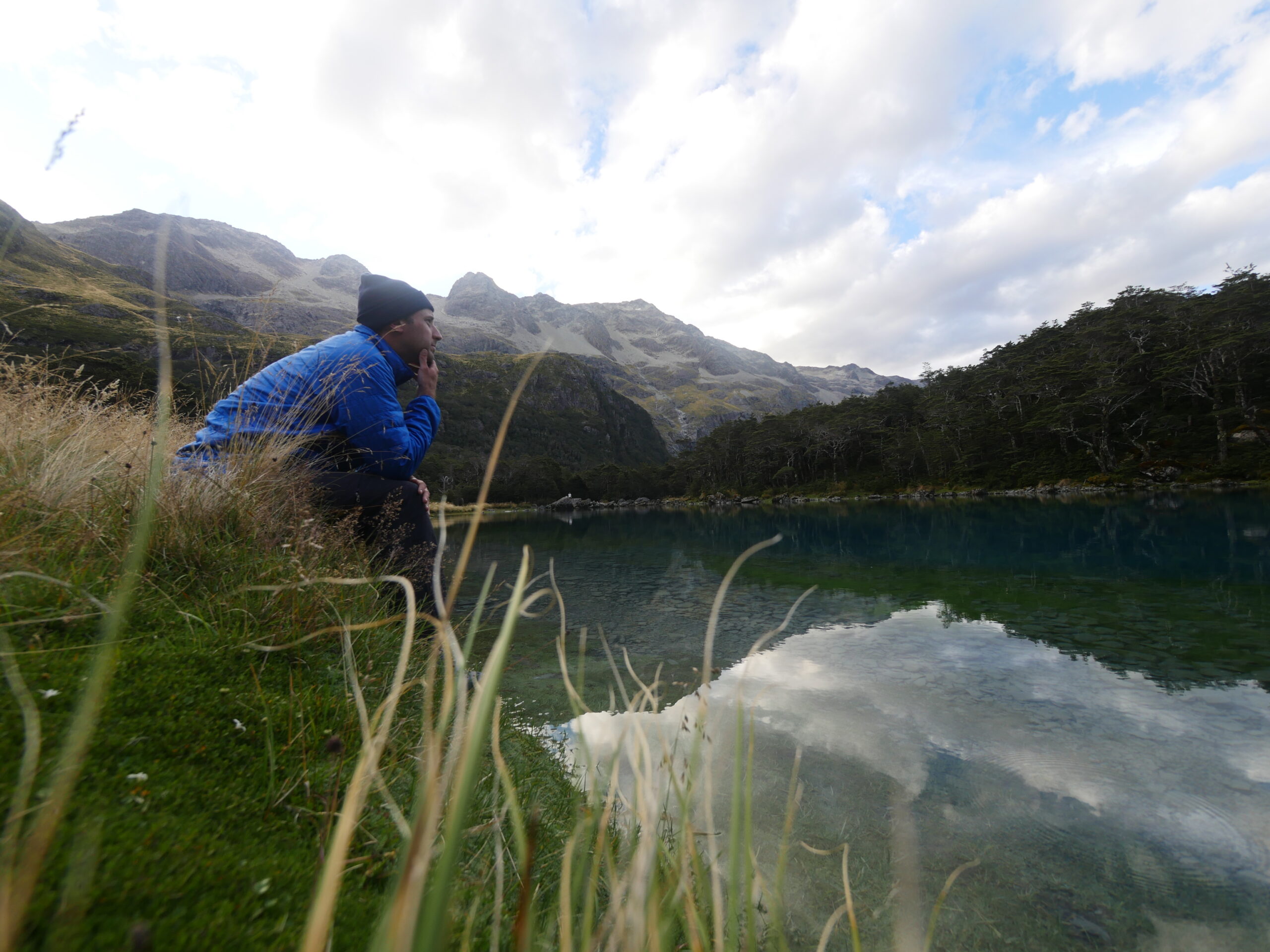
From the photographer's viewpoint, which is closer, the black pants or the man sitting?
the man sitting

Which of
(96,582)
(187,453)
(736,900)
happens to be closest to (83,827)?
(736,900)

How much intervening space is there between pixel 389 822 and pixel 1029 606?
8616mm

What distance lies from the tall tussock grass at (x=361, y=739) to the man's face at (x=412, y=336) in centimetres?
104

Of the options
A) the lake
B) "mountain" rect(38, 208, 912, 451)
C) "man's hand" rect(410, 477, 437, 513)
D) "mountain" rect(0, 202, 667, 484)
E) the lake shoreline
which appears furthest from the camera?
"mountain" rect(38, 208, 912, 451)

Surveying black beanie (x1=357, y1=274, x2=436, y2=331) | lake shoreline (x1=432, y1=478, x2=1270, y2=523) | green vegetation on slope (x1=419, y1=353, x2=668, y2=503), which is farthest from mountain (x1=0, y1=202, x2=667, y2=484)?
black beanie (x1=357, y1=274, x2=436, y2=331)

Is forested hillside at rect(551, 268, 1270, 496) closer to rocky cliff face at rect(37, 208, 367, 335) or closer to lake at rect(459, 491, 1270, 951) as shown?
lake at rect(459, 491, 1270, 951)

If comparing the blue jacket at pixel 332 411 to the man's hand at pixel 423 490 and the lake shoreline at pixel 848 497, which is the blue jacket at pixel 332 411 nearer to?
the man's hand at pixel 423 490

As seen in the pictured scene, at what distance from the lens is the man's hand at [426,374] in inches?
141

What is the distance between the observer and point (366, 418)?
3188 millimetres

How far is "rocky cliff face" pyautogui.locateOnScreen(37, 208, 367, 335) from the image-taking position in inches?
4070

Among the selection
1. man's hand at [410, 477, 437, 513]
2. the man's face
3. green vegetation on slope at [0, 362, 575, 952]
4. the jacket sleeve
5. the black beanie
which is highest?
the black beanie

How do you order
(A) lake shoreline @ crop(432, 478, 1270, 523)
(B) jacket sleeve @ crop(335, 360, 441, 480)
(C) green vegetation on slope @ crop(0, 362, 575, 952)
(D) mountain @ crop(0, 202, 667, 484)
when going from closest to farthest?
(C) green vegetation on slope @ crop(0, 362, 575, 952) → (B) jacket sleeve @ crop(335, 360, 441, 480) → (A) lake shoreline @ crop(432, 478, 1270, 523) → (D) mountain @ crop(0, 202, 667, 484)

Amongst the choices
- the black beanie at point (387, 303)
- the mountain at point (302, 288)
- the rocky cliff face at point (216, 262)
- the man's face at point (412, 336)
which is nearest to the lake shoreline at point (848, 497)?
the man's face at point (412, 336)

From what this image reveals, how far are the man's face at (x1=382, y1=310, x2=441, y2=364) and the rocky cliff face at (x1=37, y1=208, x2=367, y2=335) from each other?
98839mm
